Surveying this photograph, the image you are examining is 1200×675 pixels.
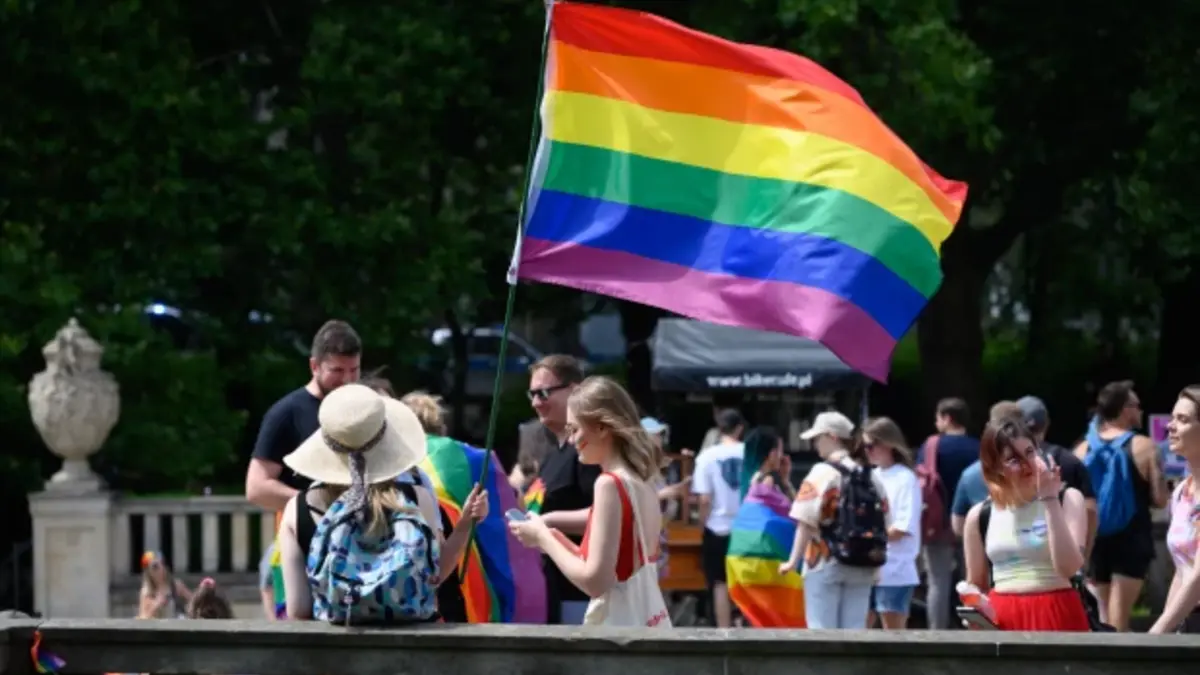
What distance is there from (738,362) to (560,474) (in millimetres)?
Result: 12743

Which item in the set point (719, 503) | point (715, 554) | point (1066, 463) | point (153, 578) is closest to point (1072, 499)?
point (1066, 463)

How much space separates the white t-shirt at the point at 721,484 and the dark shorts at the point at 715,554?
92 millimetres

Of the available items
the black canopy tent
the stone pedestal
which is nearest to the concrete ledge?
the stone pedestal

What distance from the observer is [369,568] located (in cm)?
568

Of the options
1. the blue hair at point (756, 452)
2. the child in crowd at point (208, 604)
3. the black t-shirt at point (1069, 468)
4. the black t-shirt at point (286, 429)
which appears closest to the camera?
the black t-shirt at point (286, 429)

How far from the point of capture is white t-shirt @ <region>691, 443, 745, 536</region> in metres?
14.2

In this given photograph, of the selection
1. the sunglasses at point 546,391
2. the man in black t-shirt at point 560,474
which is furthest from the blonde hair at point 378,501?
the sunglasses at point 546,391

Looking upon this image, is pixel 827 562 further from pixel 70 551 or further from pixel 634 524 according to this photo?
pixel 70 551

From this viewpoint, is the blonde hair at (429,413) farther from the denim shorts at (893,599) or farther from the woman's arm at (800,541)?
the denim shorts at (893,599)

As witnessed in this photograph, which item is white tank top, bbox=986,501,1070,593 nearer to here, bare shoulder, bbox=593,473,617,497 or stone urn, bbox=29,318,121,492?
bare shoulder, bbox=593,473,617,497

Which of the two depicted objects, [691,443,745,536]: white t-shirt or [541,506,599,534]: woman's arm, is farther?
[691,443,745,536]: white t-shirt

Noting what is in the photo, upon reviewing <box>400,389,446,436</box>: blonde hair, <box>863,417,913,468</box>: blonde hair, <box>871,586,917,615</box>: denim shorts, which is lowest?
<box>871,586,917,615</box>: denim shorts

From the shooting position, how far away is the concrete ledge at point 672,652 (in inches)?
223

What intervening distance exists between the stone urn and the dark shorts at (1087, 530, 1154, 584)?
8316 millimetres
